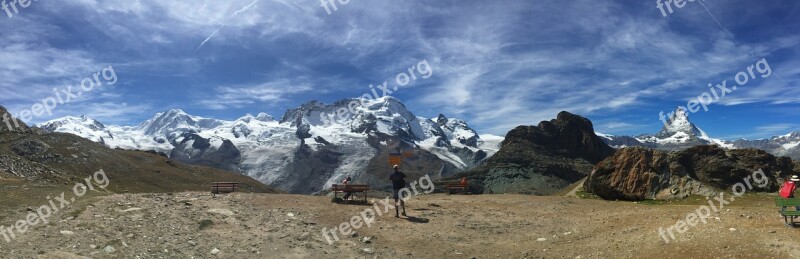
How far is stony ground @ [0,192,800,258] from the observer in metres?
21.1

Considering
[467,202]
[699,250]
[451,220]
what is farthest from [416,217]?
[699,250]

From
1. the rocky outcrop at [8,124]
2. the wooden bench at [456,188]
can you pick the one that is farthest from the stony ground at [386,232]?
the rocky outcrop at [8,124]

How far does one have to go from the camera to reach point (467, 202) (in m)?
38.4

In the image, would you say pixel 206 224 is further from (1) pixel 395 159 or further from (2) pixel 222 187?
(2) pixel 222 187

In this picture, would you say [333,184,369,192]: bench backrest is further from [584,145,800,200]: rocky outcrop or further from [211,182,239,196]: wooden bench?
[584,145,800,200]: rocky outcrop

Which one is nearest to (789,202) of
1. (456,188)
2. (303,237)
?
(303,237)

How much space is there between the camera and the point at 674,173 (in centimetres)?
3709

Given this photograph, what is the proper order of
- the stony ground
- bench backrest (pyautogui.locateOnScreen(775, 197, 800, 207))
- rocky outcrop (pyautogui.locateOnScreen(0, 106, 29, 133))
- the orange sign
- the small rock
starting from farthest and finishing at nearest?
rocky outcrop (pyautogui.locateOnScreen(0, 106, 29, 133))
the orange sign
the small rock
the stony ground
bench backrest (pyautogui.locateOnScreen(775, 197, 800, 207))

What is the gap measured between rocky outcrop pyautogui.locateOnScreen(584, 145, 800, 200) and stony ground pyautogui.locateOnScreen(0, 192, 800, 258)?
13.5ft

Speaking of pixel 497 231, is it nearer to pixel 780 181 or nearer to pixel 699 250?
pixel 699 250
